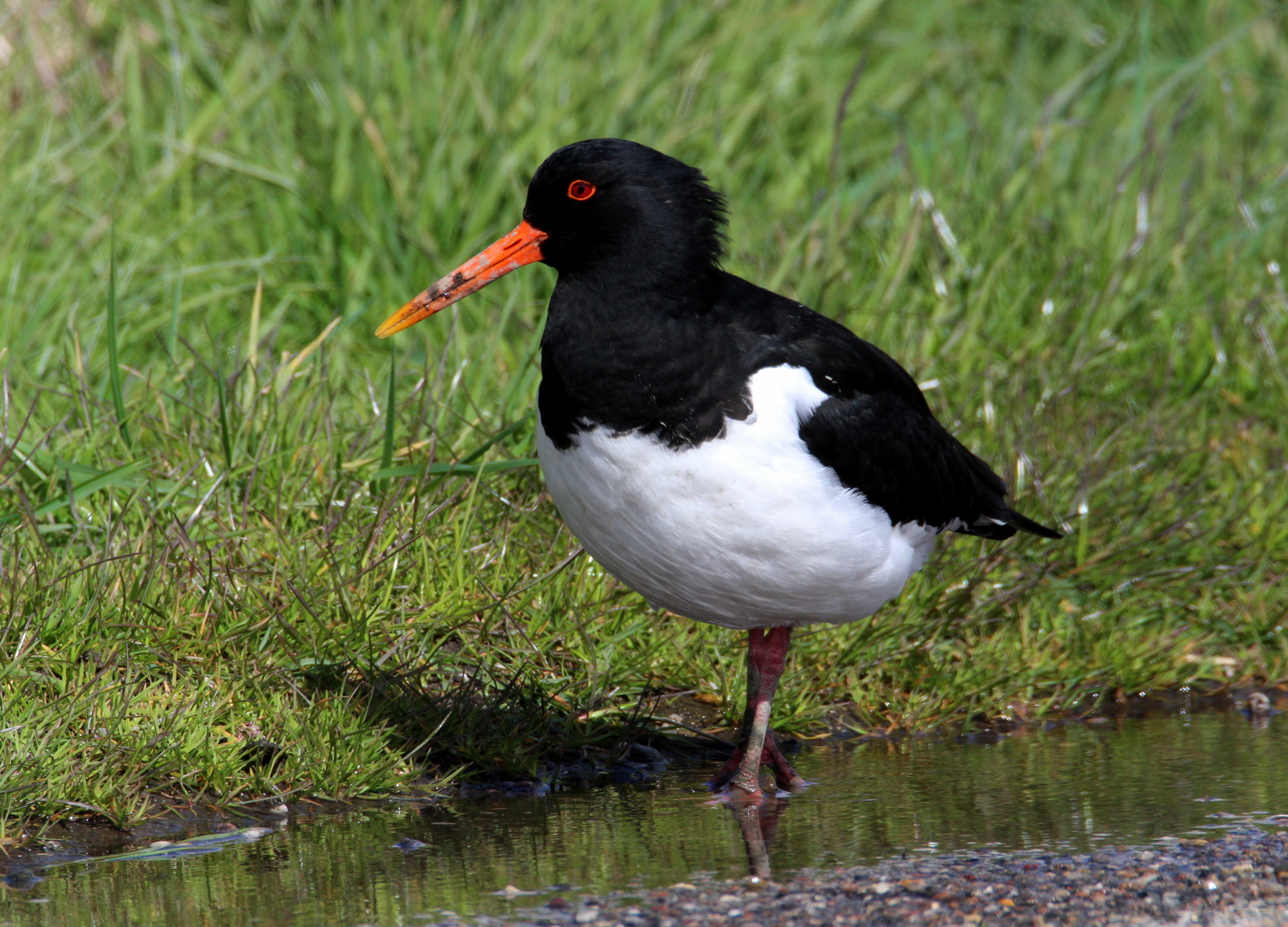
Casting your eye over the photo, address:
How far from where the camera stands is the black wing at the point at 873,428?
4.11 meters

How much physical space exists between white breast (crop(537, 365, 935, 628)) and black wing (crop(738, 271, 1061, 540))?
0.06 metres

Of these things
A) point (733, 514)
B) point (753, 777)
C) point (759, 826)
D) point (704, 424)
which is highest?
point (704, 424)

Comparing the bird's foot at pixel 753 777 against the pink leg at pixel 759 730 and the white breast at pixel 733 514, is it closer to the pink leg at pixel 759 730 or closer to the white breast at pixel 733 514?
the pink leg at pixel 759 730

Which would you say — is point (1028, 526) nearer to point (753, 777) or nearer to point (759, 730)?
point (759, 730)

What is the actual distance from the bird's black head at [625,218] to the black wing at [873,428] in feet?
0.61

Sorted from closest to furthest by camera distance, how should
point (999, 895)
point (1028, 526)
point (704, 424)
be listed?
point (999, 895) → point (704, 424) → point (1028, 526)

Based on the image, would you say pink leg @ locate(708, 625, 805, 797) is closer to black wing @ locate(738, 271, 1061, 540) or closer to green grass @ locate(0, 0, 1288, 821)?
green grass @ locate(0, 0, 1288, 821)

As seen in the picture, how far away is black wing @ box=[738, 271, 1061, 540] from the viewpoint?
13.5 ft

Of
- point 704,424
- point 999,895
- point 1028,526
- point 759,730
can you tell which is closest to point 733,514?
point 704,424

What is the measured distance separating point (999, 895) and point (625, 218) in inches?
75.0

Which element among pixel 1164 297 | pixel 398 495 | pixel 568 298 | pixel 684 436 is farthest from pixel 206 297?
pixel 1164 297

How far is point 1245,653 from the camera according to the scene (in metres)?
5.36

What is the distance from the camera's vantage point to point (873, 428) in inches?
167

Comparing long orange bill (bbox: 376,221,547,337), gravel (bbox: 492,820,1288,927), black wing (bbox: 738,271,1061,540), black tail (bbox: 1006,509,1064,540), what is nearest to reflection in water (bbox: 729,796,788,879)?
gravel (bbox: 492,820,1288,927)
